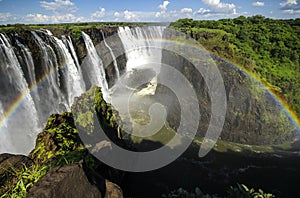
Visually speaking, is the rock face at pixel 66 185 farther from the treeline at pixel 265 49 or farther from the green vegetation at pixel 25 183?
the treeline at pixel 265 49

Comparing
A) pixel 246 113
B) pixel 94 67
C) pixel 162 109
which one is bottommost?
pixel 162 109

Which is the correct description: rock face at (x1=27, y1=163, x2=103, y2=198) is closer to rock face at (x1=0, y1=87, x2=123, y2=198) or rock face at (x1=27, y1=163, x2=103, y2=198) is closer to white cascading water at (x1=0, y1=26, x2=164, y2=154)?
rock face at (x1=0, y1=87, x2=123, y2=198)

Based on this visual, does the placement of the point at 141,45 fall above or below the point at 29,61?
below

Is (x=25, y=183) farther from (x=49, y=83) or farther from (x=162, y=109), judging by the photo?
(x=162, y=109)

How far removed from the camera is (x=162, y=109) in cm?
2386

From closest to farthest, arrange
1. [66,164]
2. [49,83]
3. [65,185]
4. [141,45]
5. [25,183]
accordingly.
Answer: [65,185]
[66,164]
[25,183]
[49,83]
[141,45]

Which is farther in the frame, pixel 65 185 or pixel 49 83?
pixel 49 83

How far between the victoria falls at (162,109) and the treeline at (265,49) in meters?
0.13

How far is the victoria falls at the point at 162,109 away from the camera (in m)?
9.61

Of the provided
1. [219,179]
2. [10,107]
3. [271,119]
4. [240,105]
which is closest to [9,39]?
[10,107]

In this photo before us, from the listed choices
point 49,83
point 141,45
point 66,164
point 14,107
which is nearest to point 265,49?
point 141,45

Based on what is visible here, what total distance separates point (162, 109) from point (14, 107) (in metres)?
13.8

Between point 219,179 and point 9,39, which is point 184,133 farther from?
point 9,39

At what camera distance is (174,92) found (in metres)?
Result: 23.2
